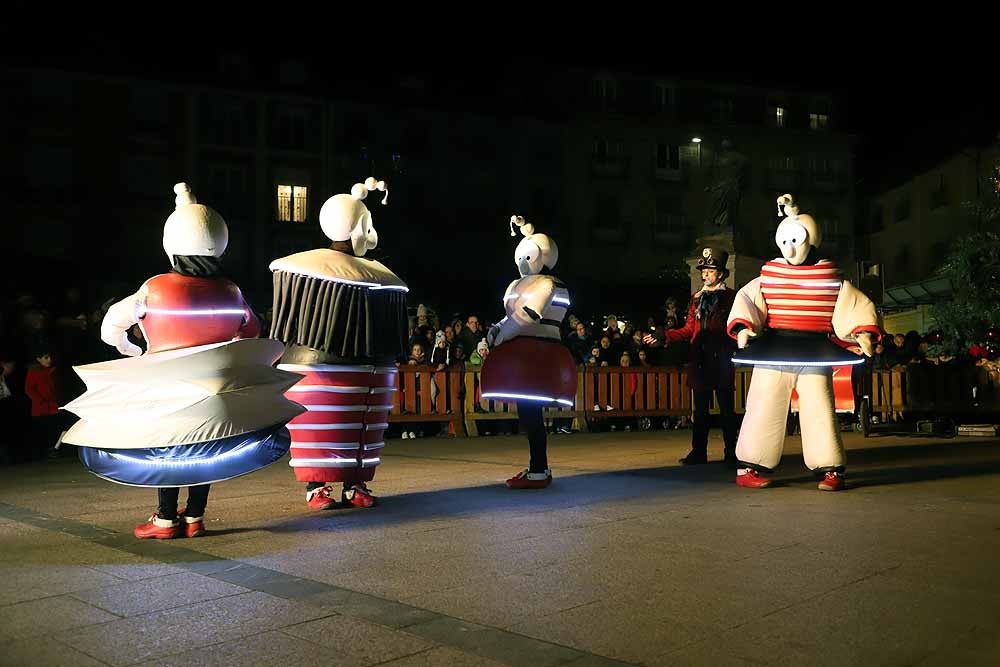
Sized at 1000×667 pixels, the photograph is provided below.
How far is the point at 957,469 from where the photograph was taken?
29.9ft

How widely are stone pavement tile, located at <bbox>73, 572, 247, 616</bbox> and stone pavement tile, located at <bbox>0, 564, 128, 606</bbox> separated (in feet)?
0.42

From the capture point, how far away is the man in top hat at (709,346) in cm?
973

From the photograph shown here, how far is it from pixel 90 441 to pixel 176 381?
575 millimetres

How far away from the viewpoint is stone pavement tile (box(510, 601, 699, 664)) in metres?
3.53

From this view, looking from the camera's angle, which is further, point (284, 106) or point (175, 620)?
point (284, 106)

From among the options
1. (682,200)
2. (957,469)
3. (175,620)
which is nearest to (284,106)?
(682,200)

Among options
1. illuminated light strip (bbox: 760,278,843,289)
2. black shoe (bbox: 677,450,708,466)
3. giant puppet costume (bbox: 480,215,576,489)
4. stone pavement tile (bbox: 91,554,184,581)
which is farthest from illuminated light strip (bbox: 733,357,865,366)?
stone pavement tile (bbox: 91,554,184,581)

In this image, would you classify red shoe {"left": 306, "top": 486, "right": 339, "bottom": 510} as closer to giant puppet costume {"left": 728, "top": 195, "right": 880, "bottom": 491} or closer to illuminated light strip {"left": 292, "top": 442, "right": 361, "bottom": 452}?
illuminated light strip {"left": 292, "top": 442, "right": 361, "bottom": 452}

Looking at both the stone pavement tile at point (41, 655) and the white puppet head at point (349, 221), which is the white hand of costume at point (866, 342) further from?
the stone pavement tile at point (41, 655)

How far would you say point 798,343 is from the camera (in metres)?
7.60

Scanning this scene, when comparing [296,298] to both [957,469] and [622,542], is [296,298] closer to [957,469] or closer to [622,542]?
[622,542]

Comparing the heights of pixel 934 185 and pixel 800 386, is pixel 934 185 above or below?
above

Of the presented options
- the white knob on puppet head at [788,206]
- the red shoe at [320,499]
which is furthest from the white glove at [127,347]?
the white knob on puppet head at [788,206]

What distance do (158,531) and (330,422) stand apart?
1329mm
